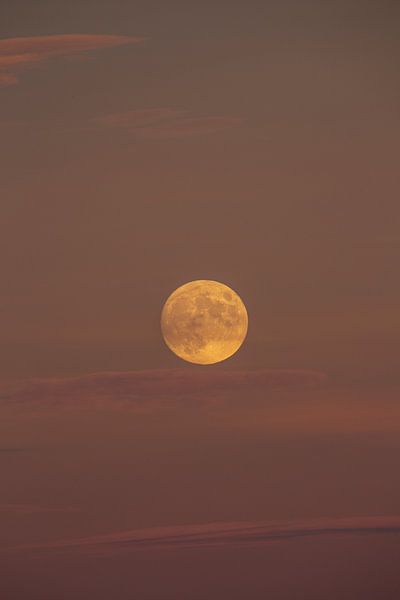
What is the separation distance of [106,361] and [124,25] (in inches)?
94.9

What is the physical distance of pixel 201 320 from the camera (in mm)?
10242

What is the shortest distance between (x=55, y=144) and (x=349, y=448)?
305cm

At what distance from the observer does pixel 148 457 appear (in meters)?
10.1

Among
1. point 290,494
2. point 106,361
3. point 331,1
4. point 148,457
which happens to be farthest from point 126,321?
point 331,1

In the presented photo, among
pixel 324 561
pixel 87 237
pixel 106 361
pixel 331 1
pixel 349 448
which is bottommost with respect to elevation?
pixel 324 561

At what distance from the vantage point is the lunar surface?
1011 cm

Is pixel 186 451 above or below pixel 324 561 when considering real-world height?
above

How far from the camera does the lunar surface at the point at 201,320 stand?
398 inches

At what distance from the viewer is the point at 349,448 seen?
1016 centimetres

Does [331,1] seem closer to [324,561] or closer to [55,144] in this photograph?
[55,144]

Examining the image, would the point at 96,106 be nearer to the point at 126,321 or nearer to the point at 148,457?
the point at 126,321

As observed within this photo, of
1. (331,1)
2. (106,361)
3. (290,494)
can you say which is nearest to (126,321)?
(106,361)

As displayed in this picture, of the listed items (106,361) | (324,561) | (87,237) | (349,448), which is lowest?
(324,561)

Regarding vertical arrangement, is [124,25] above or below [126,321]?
above
